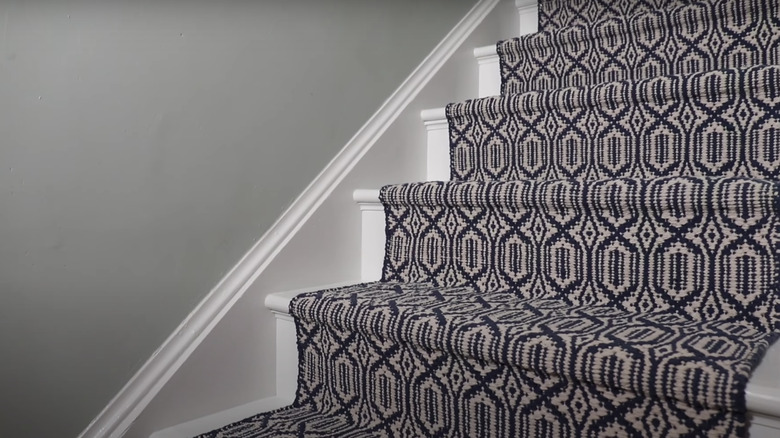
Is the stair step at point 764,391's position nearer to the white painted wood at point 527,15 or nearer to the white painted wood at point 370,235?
the white painted wood at point 370,235

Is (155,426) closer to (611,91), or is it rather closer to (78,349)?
(78,349)

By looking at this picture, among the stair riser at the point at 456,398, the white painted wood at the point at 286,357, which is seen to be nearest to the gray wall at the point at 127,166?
the white painted wood at the point at 286,357

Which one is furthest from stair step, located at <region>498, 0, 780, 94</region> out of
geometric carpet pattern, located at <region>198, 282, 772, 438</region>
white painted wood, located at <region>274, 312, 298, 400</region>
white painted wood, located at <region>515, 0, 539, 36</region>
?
white painted wood, located at <region>274, 312, 298, 400</region>

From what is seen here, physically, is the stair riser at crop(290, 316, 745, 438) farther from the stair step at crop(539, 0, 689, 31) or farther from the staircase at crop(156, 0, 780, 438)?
the stair step at crop(539, 0, 689, 31)

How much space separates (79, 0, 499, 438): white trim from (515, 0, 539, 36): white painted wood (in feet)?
1.32

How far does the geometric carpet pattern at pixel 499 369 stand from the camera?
2.29 ft

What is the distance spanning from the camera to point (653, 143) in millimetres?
1126

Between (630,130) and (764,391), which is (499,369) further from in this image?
(630,130)

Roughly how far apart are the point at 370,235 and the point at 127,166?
508 millimetres

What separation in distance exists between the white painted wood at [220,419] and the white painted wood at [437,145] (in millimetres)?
606

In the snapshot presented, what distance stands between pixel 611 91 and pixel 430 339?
0.59m

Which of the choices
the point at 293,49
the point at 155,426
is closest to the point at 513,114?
the point at 293,49

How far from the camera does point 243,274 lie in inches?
45.2

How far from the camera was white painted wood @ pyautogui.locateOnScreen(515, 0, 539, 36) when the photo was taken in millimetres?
1837
